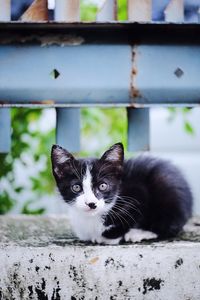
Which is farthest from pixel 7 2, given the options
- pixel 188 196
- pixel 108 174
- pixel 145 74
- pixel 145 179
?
pixel 188 196

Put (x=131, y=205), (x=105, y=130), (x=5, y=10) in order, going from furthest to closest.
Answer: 1. (x=105, y=130)
2. (x=131, y=205)
3. (x=5, y=10)

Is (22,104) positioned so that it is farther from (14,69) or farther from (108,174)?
(108,174)

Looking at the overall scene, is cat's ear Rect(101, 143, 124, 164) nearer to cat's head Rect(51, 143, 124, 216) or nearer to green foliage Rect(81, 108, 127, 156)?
cat's head Rect(51, 143, 124, 216)

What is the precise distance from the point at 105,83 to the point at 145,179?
58 centimetres

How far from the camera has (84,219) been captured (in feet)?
7.92

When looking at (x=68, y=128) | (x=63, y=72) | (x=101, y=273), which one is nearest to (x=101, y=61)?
(x=63, y=72)

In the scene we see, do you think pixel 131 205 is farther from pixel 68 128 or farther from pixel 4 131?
pixel 4 131

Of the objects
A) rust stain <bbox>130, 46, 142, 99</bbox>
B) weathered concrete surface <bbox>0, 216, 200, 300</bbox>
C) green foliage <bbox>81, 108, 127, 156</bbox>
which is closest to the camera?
weathered concrete surface <bbox>0, 216, 200, 300</bbox>

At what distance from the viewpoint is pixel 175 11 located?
2.21 meters

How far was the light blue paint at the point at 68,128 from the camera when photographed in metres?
2.44

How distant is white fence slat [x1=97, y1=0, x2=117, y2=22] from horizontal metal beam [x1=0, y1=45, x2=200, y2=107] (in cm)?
11

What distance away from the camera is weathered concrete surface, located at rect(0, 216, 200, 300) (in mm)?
2014

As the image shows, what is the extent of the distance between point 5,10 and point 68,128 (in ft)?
1.91

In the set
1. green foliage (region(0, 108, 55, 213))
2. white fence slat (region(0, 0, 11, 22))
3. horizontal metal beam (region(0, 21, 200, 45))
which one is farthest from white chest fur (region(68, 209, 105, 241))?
green foliage (region(0, 108, 55, 213))
